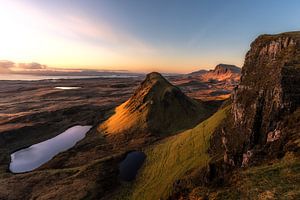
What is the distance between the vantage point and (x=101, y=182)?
69.1 metres

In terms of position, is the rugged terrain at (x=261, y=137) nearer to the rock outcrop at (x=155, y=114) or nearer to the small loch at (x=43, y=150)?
the rock outcrop at (x=155, y=114)

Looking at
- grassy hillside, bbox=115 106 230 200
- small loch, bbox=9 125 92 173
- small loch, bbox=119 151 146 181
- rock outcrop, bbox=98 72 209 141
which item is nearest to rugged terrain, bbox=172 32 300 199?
grassy hillside, bbox=115 106 230 200

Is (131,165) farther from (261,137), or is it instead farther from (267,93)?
(267,93)

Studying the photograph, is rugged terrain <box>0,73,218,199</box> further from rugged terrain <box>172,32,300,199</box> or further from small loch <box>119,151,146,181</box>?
rugged terrain <box>172,32,300,199</box>

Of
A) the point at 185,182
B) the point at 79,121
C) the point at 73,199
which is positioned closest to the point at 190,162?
the point at 185,182

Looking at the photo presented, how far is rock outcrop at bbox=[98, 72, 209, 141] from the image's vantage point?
110125mm

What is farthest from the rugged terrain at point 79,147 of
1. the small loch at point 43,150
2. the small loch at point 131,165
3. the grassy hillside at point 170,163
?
the grassy hillside at point 170,163

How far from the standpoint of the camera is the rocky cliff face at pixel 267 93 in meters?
41.5

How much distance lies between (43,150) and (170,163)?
65.6 meters

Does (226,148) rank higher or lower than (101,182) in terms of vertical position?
higher

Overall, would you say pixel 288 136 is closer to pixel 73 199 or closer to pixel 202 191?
pixel 202 191

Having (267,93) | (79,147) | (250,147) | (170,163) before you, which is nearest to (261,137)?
(250,147)

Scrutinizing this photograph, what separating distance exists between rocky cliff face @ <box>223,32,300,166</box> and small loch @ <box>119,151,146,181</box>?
3080 centimetres

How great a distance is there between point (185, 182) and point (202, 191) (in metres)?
17.5
